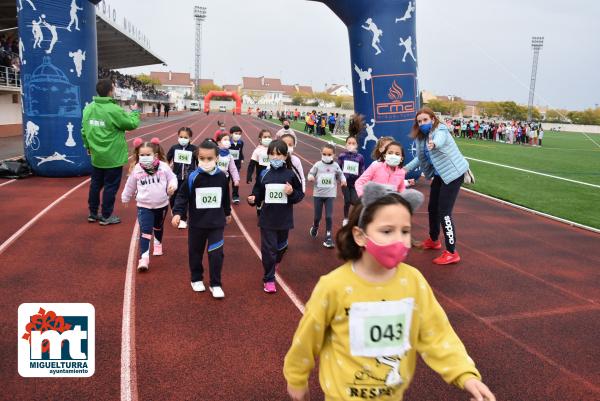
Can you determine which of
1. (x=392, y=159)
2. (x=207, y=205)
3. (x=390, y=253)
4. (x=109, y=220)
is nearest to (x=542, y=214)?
(x=392, y=159)

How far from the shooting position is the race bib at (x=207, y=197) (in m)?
4.95

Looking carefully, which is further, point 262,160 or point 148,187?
point 262,160

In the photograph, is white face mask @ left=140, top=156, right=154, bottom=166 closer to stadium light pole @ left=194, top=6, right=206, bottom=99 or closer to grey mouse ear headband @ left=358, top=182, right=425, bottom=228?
grey mouse ear headband @ left=358, top=182, right=425, bottom=228

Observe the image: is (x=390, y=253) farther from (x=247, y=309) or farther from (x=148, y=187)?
(x=148, y=187)

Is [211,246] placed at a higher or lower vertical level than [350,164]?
lower

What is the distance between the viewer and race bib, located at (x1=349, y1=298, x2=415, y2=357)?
6.55 feet

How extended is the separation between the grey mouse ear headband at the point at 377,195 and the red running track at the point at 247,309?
200 centimetres

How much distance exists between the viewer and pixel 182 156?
796cm

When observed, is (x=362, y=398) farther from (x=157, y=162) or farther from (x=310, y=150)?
(x=310, y=150)

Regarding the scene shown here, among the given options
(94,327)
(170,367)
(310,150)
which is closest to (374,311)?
(170,367)

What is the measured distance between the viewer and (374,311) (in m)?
2.00

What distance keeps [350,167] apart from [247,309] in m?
3.73

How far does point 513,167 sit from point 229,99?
379ft

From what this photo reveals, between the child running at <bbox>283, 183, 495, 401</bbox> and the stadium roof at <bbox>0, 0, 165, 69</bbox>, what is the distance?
2852cm
